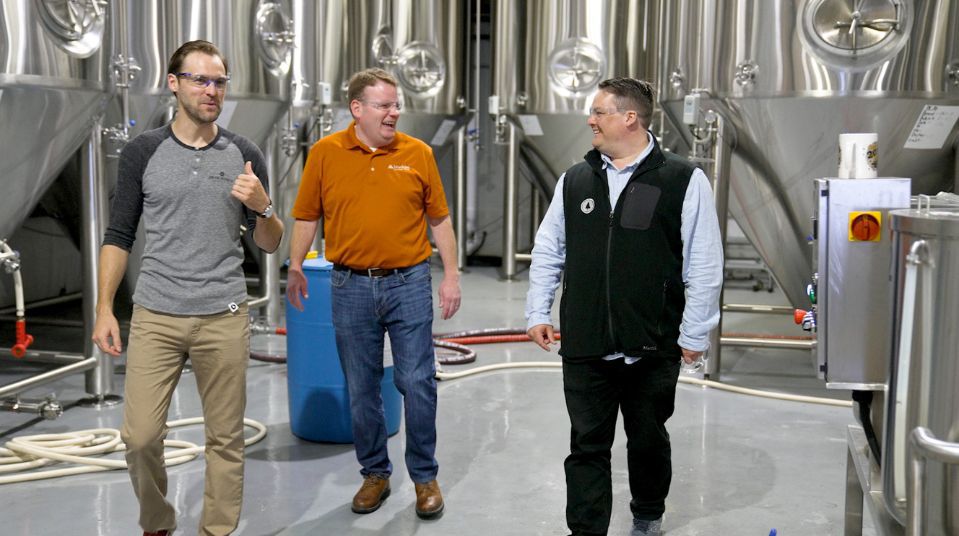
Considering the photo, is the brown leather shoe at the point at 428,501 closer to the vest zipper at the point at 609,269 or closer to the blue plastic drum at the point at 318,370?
the blue plastic drum at the point at 318,370

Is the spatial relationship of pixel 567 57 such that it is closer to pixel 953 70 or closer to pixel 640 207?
pixel 953 70

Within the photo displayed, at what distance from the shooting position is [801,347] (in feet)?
Answer: 18.3

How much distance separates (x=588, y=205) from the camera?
9.64 feet

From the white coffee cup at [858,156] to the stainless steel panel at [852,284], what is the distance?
223mm

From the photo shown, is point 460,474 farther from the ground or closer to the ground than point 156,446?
closer to the ground

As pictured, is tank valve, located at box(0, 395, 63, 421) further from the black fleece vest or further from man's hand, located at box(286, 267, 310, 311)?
the black fleece vest

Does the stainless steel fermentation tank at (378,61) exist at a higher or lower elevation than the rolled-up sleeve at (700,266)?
higher

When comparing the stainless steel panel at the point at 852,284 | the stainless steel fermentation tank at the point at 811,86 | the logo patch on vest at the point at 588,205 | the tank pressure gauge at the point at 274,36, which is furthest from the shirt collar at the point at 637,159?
the tank pressure gauge at the point at 274,36

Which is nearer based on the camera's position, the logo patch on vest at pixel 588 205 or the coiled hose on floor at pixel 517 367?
the logo patch on vest at pixel 588 205

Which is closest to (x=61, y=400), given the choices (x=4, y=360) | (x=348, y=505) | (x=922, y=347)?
(x=4, y=360)

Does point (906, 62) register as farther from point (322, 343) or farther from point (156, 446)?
point (156, 446)

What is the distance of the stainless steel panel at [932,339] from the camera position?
2.06 meters

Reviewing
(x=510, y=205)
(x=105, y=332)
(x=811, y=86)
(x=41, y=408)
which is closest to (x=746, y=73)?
(x=811, y=86)

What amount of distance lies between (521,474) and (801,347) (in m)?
2.32
